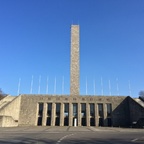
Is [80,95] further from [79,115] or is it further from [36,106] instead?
[36,106]

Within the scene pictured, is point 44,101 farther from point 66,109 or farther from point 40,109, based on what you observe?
point 66,109

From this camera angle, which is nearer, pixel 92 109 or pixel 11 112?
pixel 11 112

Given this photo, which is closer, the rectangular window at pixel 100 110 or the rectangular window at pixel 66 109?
the rectangular window at pixel 100 110

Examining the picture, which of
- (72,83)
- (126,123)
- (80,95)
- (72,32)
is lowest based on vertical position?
(126,123)

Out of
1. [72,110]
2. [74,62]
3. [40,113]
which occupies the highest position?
[74,62]

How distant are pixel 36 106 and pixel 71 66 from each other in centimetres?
1636

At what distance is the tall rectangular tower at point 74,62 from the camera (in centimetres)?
6094

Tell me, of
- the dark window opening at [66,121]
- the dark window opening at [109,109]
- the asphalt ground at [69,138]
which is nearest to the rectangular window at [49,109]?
the dark window opening at [66,121]

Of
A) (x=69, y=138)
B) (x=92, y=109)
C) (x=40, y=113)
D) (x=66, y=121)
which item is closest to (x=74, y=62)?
(x=92, y=109)

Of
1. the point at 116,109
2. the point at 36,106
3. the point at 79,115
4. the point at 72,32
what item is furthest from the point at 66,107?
the point at 72,32

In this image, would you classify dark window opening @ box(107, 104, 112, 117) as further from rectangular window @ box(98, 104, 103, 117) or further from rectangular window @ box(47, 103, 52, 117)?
rectangular window @ box(47, 103, 52, 117)

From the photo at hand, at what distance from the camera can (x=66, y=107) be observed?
55.8m

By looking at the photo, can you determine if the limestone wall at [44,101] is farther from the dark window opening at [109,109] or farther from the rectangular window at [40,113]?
the rectangular window at [40,113]

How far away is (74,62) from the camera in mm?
64562
